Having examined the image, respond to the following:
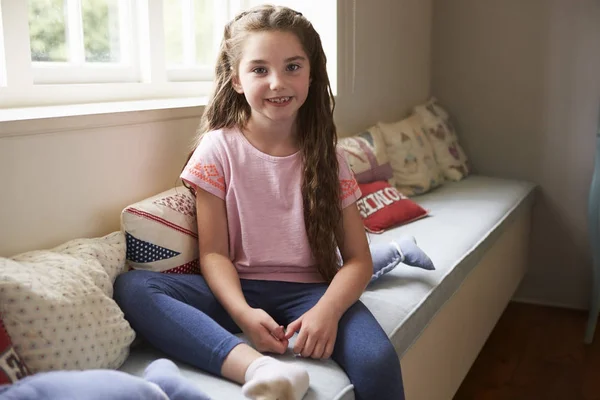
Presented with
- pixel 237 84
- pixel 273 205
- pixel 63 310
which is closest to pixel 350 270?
pixel 273 205

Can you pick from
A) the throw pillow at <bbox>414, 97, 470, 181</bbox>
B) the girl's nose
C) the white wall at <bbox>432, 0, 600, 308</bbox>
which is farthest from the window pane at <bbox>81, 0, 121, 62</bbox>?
the white wall at <bbox>432, 0, 600, 308</bbox>

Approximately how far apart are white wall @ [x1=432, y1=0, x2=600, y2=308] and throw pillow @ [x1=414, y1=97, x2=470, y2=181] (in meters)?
0.18

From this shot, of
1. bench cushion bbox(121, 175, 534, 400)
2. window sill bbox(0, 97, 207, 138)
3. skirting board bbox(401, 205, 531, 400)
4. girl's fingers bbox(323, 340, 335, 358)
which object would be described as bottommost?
skirting board bbox(401, 205, 531, 400)

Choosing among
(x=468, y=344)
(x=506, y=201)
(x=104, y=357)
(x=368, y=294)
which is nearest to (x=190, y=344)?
(x=104, y=357)

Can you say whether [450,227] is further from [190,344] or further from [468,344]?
[190,344]

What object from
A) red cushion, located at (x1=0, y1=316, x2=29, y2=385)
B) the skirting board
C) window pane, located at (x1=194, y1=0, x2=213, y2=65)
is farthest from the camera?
window pane, located at (x1=194, y1=0, x2=213, y2=65)

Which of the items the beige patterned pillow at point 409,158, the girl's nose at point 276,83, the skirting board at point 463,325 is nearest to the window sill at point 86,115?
the girl's nose at point 276,83

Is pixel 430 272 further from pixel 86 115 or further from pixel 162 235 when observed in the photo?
pixel 86 115

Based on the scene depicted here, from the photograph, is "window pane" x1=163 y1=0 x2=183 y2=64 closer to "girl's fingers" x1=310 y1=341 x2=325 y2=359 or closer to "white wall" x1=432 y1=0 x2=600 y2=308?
"girl's fingers" x1=310 y1=341 x2=325 y2=359

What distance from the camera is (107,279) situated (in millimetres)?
1229

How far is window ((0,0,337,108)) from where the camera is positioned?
154 centimetres

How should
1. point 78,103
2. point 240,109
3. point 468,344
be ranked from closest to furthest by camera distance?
1. point 240,109
2. point 78,103
3. point 468,344

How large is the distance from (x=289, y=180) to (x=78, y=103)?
609 millimetres

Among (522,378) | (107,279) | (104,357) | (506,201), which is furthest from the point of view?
(506,201)
